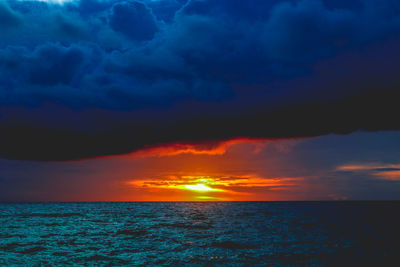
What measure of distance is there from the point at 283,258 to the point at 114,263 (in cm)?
1452

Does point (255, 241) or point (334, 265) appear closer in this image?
point (334, 265)

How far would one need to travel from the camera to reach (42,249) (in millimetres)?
32344

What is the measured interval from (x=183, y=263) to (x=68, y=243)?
1787 cm

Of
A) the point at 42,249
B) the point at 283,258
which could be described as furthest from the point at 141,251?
the point at 283,258

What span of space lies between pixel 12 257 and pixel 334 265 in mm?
27938

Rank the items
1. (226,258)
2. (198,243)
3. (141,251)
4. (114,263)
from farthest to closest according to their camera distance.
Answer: (198,243) → (141,251) → (226,258) → (114,263)

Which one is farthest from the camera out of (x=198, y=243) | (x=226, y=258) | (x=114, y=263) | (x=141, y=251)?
(x=198, y=243)

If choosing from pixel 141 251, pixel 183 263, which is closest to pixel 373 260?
pixel 183 263

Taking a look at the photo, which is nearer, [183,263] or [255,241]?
[183,263]

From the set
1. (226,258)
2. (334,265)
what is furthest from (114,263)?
(334,265)

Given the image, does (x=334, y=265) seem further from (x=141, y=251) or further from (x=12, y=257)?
(x=12, y=257)

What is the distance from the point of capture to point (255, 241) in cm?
3831

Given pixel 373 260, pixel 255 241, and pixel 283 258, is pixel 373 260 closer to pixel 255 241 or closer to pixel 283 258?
pixel 283 258

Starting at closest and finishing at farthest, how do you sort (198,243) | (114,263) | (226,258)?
1. (114,263)
2. (226,258)
3. (198,243)
